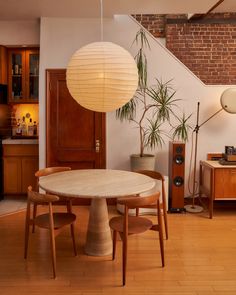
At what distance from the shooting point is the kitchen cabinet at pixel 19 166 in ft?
17.6

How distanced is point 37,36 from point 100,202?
3.07 metres

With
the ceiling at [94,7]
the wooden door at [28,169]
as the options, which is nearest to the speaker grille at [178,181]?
the wooden door at [28,169]

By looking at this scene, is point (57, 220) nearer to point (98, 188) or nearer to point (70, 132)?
point (98, 188)

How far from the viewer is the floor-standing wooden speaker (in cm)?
471

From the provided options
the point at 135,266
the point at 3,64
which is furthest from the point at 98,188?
the point at 3,64

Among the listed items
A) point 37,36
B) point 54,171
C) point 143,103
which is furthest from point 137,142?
point 37,36

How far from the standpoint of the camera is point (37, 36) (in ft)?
17.4

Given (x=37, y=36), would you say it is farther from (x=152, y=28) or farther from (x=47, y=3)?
(x=152, y=28)

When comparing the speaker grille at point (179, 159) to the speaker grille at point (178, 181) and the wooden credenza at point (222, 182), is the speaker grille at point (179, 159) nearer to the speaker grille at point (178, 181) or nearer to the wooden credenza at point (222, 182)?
the speaker grille at point (178, 181)

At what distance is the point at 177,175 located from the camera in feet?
15.6

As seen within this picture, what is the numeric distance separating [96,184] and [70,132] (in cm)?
209

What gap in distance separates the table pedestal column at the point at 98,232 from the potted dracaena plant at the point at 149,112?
1460mm

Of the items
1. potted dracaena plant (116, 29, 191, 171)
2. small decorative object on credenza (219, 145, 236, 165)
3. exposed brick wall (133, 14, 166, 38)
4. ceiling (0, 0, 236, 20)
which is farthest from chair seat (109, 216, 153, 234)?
exposed brick wall (133, 14, 166, 38)

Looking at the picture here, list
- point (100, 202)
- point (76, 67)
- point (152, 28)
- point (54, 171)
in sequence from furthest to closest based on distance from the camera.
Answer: point (152, 28), point (54, 171), point (100, 202), point (76, 67)
